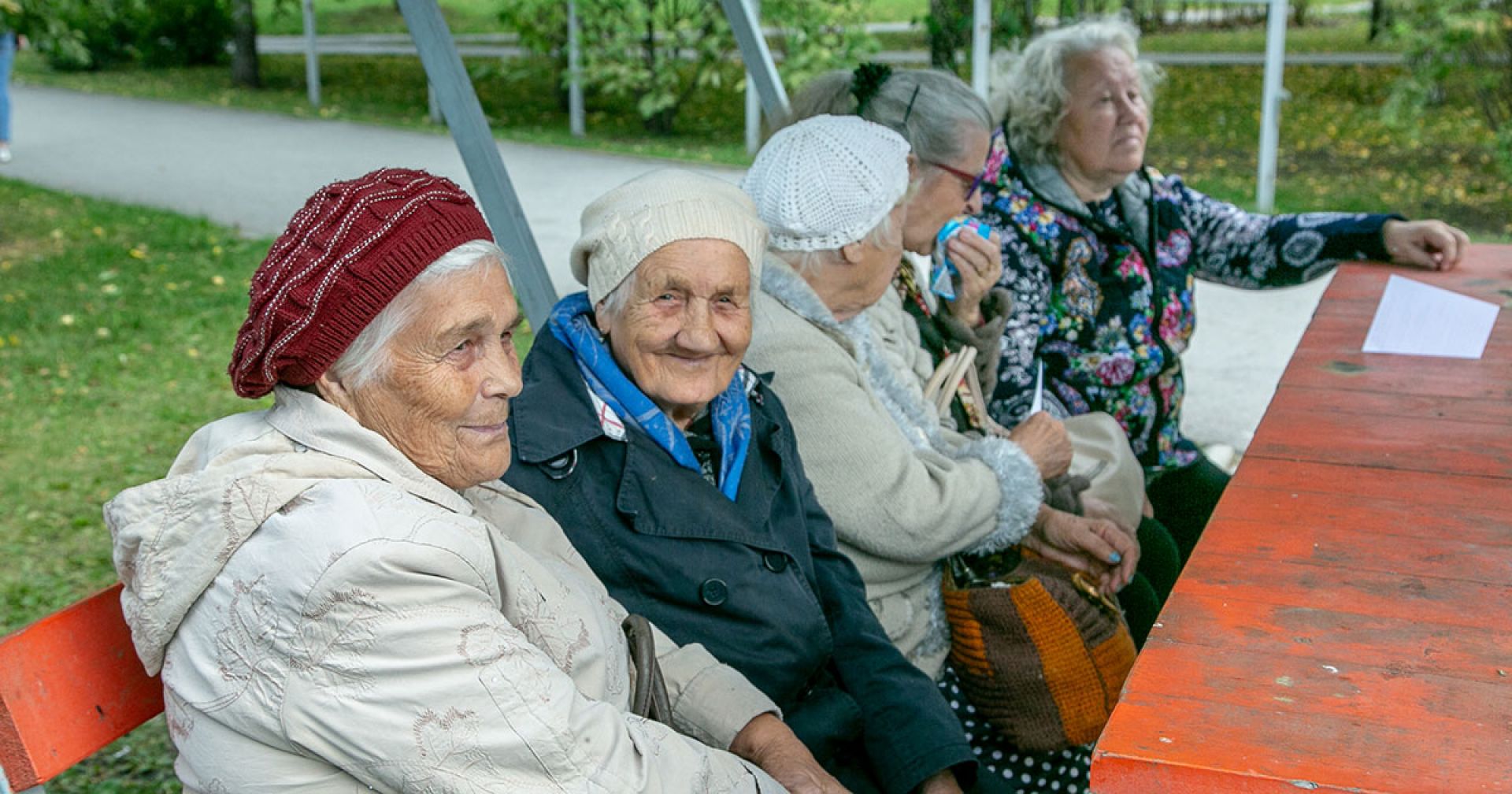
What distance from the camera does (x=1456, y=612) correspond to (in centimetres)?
185

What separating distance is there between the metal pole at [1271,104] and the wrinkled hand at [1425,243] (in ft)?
19.2

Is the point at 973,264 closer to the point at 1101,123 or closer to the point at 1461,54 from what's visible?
the point at 1101,123

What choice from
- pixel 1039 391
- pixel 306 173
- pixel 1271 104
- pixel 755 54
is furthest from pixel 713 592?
pixel 306 173

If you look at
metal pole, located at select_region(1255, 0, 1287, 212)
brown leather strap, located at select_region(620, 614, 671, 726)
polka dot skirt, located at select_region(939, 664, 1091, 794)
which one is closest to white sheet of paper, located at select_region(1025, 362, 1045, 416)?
polka dot skirt, located at select_region(939, 664, 1091, 794)

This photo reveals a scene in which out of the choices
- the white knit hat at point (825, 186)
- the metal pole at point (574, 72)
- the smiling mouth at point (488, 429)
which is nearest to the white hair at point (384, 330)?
the smiling mouth at point (488, 429)

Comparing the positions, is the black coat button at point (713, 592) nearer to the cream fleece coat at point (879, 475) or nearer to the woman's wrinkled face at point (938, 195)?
the cream fleece coat at point (879, 475)

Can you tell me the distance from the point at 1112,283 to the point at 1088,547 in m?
0.99

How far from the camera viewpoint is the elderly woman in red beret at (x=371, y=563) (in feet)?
4.85

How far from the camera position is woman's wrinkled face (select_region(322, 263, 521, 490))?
1.70 meters

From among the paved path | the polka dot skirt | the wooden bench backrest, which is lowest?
the paved path

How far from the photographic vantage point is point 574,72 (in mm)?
12961

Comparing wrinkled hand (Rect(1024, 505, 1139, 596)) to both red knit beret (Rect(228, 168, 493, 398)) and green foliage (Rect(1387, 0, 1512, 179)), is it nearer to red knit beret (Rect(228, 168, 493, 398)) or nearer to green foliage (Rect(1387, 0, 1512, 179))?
red knit beret (Rect(228, 168, 493, 398))

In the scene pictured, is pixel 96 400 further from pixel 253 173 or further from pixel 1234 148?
pixel 1234 148

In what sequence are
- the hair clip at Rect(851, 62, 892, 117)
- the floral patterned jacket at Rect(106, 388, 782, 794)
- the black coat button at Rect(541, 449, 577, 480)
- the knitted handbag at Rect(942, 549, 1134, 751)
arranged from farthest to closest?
the hair clip at Rect(851, 62, 892, 117)
the knitted handbag at Rect(942, 549, 1134, 751)
the black coat button at Rect(541, 449, 577, 480)
the floral patterned jacket at Rect(106, 388, 782, 794)
